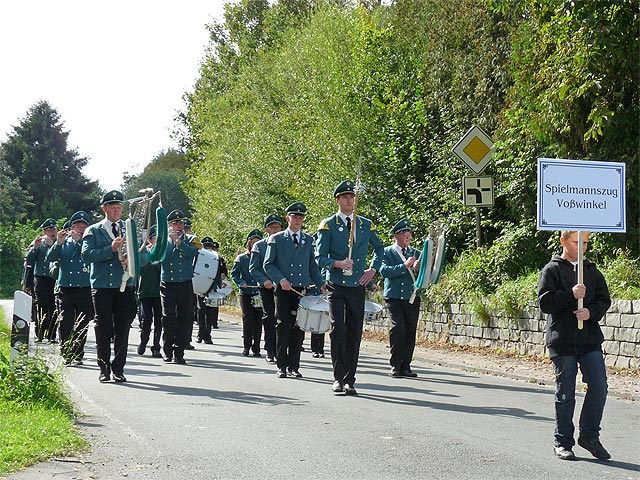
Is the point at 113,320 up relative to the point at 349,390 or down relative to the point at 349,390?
up

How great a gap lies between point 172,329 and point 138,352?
2.05 meters

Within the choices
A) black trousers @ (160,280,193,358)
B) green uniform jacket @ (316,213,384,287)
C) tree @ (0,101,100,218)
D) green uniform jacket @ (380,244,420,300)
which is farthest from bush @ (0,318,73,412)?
tree @ (0,101,100,218)

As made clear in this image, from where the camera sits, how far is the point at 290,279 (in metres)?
14.5

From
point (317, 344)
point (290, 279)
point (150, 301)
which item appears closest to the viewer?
point (290, 279)

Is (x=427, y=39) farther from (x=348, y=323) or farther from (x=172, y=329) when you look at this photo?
(x=348, y=323)

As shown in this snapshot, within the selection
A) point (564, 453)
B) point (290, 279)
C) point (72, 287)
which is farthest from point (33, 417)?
point (72, 287)

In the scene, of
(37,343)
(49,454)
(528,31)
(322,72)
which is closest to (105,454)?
(49,454)

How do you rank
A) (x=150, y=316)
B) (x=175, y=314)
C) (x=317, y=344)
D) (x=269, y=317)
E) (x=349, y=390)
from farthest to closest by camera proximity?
1. (x=317, y=344)
2. (x=150, y=316)
3. (x=269, y=317)
4. (x=175, y=314)
5. (x=349, y=390)

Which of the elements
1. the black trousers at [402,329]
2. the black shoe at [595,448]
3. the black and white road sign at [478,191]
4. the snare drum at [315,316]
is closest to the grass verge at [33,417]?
the snare drum at [315,316]

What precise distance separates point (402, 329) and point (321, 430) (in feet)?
17.4

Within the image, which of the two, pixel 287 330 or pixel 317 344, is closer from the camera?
pixel 287 330

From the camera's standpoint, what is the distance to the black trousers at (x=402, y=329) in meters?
14.7

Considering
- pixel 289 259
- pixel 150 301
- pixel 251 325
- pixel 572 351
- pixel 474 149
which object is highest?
pixel 474 149

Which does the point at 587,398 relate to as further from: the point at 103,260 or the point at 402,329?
the point at 103,260
